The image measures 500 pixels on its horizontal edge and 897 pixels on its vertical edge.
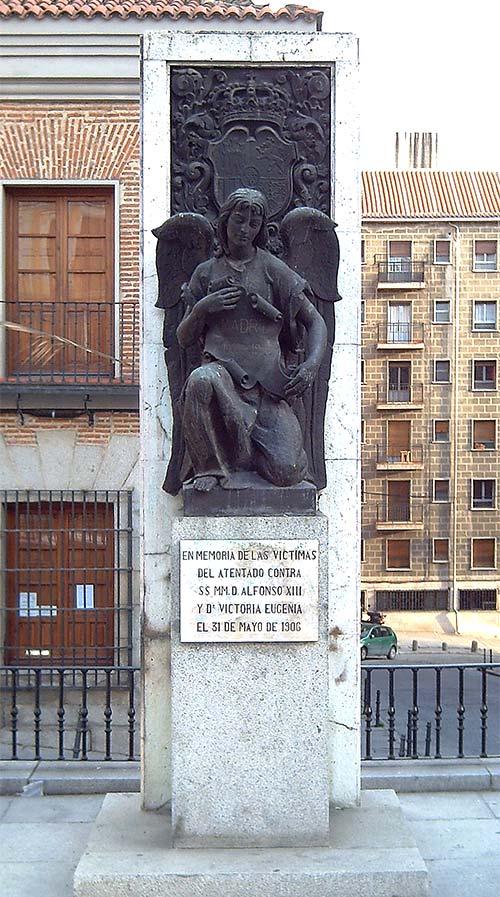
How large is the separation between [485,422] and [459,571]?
5.93 metres

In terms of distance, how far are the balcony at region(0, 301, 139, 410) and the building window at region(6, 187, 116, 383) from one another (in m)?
0.01

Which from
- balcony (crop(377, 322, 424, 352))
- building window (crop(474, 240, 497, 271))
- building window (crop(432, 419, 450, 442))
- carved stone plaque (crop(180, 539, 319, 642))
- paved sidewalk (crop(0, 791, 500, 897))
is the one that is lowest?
paved sidewalk (crop(0, 791, 500, 897))

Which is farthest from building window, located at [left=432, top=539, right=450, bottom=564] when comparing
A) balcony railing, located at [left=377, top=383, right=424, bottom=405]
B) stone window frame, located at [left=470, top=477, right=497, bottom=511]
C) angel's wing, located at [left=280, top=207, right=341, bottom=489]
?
angel's wing, located at [left=280, top=207, right=341, bottom=489]

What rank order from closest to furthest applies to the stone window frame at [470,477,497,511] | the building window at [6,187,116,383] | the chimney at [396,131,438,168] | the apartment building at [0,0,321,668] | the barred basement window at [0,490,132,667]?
the barred basement window at [0,490,132,667] < the apartment building at [0,0,321,668] < the building window at [6,187,116,383] < the stone window frame at [470,477,497,511] < the chimney at [396,131,438,168]

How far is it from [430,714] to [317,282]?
57.6 ft

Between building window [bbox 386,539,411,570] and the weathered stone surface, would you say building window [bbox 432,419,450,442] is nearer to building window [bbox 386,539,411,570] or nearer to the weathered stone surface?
building window [bbox 386,539,411,570]

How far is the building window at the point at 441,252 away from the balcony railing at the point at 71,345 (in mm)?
30031

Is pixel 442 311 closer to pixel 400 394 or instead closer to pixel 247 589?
pixel 400 394

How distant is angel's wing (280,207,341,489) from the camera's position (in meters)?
6.12

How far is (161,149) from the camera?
6.24 meters

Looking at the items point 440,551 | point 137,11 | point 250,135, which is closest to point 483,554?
point 440,551

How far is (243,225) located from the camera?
576 cm

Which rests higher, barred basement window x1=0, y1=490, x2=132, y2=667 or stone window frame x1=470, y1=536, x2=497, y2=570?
barred basement window x1=0, y1=490, x2=132, y2=667

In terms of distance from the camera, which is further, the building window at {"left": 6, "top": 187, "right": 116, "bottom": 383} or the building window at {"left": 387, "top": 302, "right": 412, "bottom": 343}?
the building window at {"left": 387, "top": 302, "right": 412, "bottom": 343}
